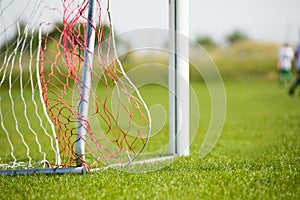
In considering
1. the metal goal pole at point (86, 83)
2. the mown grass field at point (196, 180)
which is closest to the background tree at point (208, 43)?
the mown grass field at point (196, 180)

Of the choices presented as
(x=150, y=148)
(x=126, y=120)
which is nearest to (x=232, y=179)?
(x=150, y=148)

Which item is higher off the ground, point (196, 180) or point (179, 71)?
point (179, 71)

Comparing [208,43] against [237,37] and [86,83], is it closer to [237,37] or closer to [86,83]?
[237,37]

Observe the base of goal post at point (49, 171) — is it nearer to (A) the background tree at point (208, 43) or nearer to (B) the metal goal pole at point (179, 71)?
(B) the metal goal pole at point (179, 71)

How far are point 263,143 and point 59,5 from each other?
3.21 metres

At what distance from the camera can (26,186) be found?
358cm

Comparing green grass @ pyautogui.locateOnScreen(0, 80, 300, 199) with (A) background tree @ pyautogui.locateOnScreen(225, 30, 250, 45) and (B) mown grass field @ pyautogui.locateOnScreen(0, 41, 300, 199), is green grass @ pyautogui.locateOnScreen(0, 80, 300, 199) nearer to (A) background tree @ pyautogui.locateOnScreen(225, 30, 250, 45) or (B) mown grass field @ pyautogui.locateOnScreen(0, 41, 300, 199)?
(B) mown grass field @ pyautogui.locateOnScreen(0, 41, 300, 199)

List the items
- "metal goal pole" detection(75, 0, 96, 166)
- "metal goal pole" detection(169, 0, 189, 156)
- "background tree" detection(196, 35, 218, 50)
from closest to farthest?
"metal goal pole" detection(75, 0, 96, 166)
"metal goal pole" detection(169, 0, 189, 156)
"background tree" detection(196, 35, 218, 50)

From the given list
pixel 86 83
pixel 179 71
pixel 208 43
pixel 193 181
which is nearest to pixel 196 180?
pixel 193 181

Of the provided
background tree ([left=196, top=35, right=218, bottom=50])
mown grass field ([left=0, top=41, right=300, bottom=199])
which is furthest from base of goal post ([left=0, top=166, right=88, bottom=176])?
background tree ([left=196, top=35, right=218, bottom=50])

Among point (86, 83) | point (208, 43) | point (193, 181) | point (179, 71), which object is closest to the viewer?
point (193, 181)

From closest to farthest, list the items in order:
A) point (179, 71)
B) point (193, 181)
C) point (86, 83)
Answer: point (193, 181) → point (86, 83) → point (179, 71)

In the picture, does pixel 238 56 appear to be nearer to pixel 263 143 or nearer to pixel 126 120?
pixel 126 120

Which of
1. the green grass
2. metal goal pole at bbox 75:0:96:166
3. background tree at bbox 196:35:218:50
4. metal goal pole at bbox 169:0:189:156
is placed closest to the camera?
the green grass
